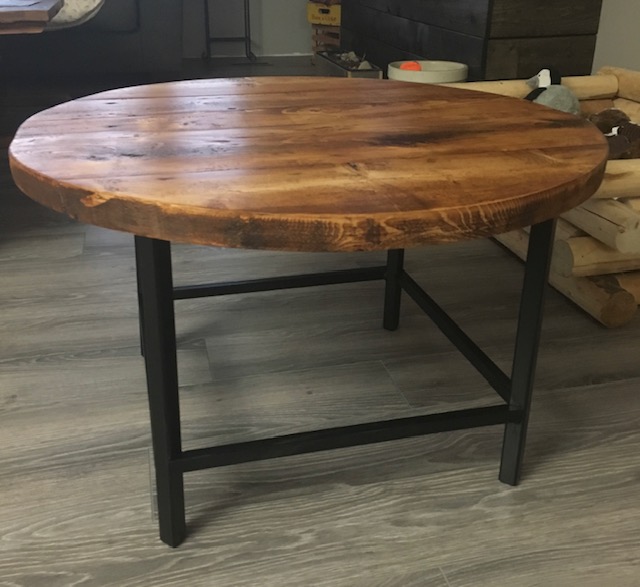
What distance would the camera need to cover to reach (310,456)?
1165 millimetres

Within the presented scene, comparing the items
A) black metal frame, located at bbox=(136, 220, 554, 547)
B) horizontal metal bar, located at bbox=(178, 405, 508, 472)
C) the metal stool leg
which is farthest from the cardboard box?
horizontal metal bar, located at bbox=(178, 405, 508, 472)

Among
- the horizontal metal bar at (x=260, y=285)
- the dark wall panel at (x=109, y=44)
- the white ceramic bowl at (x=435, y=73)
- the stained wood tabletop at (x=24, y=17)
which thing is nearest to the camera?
the horizontal metal bar at (x=260, y=285)

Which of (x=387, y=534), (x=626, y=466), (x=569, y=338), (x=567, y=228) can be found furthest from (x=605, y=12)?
A: (x=387, y=534)

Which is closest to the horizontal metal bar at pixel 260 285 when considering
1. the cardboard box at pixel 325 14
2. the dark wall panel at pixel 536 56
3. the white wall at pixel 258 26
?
the dark wall panel at pixel 536 56

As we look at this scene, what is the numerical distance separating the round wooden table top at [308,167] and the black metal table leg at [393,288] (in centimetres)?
36

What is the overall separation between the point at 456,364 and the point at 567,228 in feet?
1.55

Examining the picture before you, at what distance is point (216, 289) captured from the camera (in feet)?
4.43

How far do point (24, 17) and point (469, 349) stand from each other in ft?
5.14

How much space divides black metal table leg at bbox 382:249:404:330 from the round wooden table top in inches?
14.1

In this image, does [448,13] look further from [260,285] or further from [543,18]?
[260,285]

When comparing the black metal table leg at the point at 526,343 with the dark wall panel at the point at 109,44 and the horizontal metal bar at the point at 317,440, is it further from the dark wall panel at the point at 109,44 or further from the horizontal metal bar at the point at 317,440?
the dark wall panel at the point at 109,44

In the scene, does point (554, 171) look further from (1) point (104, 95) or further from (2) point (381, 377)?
(1) point (104, 95)

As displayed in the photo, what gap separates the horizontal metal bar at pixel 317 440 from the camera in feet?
3.04

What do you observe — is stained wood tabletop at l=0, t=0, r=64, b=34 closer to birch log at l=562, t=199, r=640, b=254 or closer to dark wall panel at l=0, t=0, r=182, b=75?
dark wall panel at l=0, t=0, r=182, b=75
